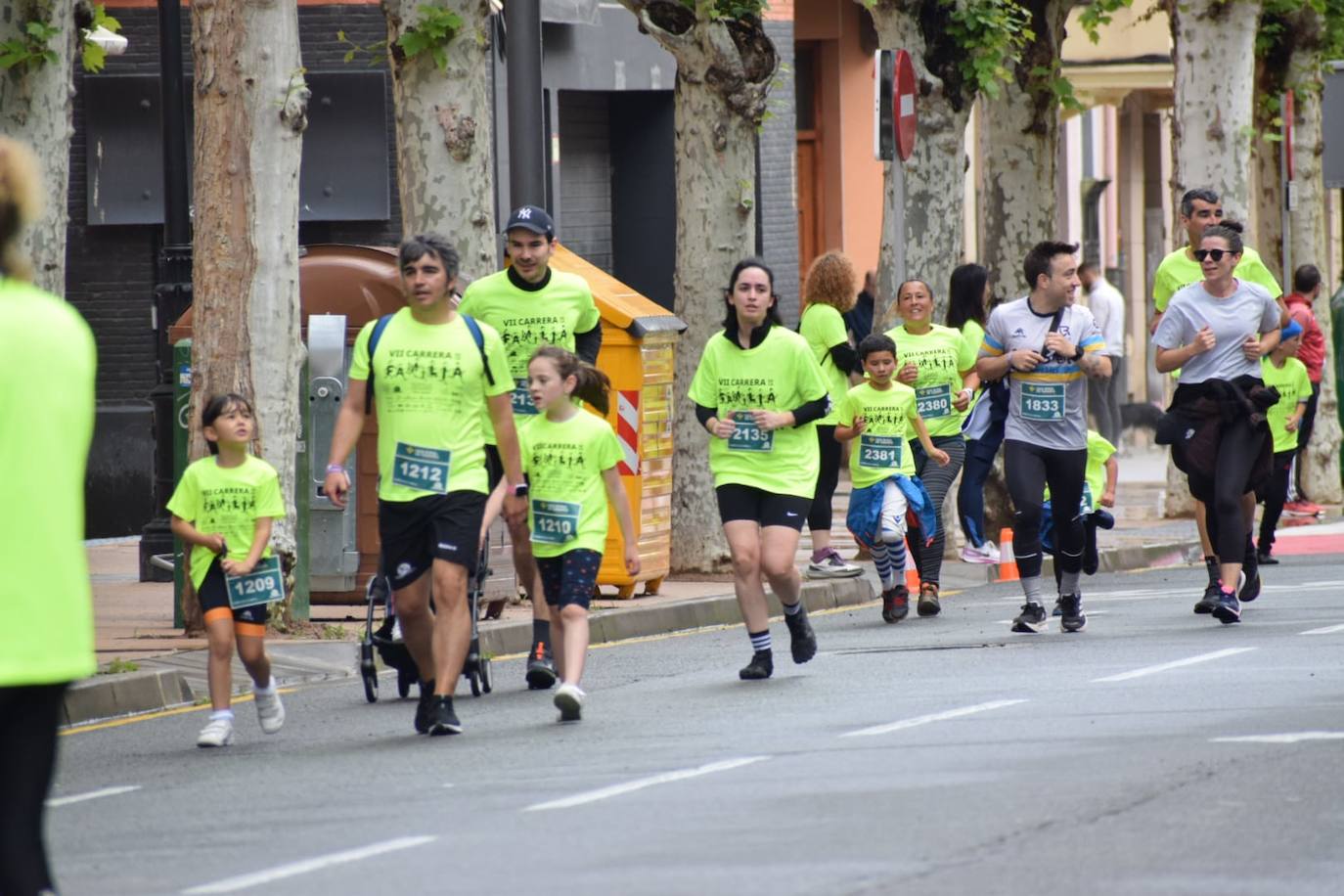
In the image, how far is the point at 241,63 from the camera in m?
13.9

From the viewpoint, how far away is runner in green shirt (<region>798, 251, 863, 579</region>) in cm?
1609

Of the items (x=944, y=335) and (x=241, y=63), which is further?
(x=944, y=335)

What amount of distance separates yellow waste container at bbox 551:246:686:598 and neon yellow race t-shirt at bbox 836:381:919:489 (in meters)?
1.36

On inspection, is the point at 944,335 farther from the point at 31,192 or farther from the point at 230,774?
the point at 31,192

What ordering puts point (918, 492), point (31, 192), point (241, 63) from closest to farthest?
point (31, 192) → point (241, 63) → point (918, 492)

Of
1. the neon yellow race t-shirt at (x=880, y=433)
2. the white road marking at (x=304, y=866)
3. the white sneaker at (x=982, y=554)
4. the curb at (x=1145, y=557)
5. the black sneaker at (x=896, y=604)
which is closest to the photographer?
the white road marking at (x=304, y=866)

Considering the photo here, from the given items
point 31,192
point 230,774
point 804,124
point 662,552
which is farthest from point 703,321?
point 804,124

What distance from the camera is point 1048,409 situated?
1356 centimetres

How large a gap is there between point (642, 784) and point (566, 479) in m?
2.48

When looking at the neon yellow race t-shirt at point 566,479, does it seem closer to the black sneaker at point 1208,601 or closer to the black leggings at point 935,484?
the black sneaker at point 1208,601

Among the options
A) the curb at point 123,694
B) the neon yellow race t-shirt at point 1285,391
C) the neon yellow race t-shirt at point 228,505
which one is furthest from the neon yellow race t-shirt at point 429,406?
the neon yellow race t-shirt at point 1285,391

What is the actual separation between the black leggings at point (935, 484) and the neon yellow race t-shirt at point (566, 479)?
4484 millimetres

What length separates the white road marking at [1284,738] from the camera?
30.0 feet

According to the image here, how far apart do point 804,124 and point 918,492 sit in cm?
1636
